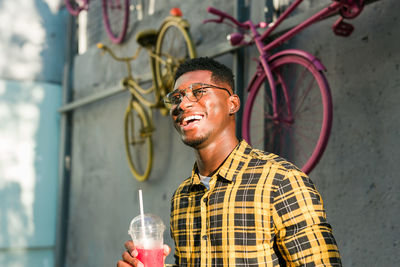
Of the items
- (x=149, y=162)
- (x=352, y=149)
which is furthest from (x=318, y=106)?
(x=149, y=162)

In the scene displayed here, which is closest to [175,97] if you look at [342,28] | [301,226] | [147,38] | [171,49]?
[301,226]

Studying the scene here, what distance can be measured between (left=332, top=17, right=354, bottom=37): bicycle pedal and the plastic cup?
1848 millimetres

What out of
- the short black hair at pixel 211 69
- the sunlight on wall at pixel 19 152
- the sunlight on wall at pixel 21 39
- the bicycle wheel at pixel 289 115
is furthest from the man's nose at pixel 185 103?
the sunlight on wall at pixel 21 39

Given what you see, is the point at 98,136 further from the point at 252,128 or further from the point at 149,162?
the point at 252,128

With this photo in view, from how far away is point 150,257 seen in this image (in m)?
1.72

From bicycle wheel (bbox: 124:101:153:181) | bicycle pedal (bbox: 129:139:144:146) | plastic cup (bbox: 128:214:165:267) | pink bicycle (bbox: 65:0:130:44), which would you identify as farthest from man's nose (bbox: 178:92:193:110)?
pink bicycle (bbox: 65:0:130:44)

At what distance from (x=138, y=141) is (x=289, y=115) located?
249 cm

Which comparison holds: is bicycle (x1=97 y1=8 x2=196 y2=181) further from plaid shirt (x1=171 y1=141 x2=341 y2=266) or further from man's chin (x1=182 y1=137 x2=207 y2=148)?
plaid shirt (x1=171 y1=141 x2=341 y2=266)

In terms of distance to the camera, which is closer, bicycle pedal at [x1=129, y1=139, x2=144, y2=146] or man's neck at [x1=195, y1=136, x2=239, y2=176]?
man's neck at [x1=195, y1=136, x2=239, y2=176]

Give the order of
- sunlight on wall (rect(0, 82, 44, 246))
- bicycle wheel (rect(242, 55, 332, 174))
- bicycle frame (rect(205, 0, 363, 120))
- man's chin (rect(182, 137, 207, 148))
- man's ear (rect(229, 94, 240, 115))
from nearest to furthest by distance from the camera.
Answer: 1. man's chin (rect(182, 137, 207, 148))
2. man's ear (rect(229, 94, 240, 115))
3. bicycle frame (rect(205, 0, 363, 120))
4. bicycle wheel (rect(242, 55, 332, 174))
5. sunlight on wall (rect(0, 82, 44, 246))

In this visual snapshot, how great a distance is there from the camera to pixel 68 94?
7.44m

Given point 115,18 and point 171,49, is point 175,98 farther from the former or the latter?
point 115,18

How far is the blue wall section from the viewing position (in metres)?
7.12

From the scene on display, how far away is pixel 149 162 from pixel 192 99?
11.2ft
